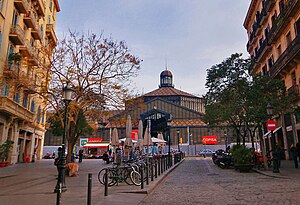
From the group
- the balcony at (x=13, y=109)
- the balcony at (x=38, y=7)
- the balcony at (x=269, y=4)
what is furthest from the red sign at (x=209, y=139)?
the balcony at (x=38, y=7)

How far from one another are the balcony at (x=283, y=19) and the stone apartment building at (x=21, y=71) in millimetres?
19354

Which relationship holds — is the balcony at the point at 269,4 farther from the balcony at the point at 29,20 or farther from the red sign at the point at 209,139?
the red sign at the point at 209,139

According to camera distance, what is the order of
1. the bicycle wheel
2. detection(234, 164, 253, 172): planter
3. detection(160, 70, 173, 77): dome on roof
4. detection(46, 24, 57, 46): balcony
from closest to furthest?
the bicycle wheel → detection(234, 164, 253, 172): planter → detection(46, 24, 57, 46): balcony → detection(160, 70, 173, 77): dome on roof

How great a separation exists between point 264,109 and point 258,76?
3110 millimetres

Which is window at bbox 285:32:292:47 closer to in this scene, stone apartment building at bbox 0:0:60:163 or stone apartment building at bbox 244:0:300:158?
stone apartment building at bbox 244:0:300:158

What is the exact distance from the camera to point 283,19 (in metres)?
23.3

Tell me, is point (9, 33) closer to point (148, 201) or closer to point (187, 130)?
point (148, 201)

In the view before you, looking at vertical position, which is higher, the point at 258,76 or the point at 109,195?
the point at 258,76

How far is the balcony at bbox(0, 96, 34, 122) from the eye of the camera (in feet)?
65.2

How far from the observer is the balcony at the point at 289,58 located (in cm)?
2083

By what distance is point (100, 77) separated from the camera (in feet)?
54.3

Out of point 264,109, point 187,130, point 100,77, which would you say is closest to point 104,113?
point 100,77

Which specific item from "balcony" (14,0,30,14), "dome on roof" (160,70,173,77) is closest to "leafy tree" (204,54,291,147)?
"balcony" (14,0,30,14)

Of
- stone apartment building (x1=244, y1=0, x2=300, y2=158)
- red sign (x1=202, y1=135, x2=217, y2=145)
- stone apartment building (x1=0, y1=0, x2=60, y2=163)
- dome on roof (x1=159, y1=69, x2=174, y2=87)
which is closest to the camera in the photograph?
stone apartment building (x1=0, y1=0, x2=60, y2=163)
